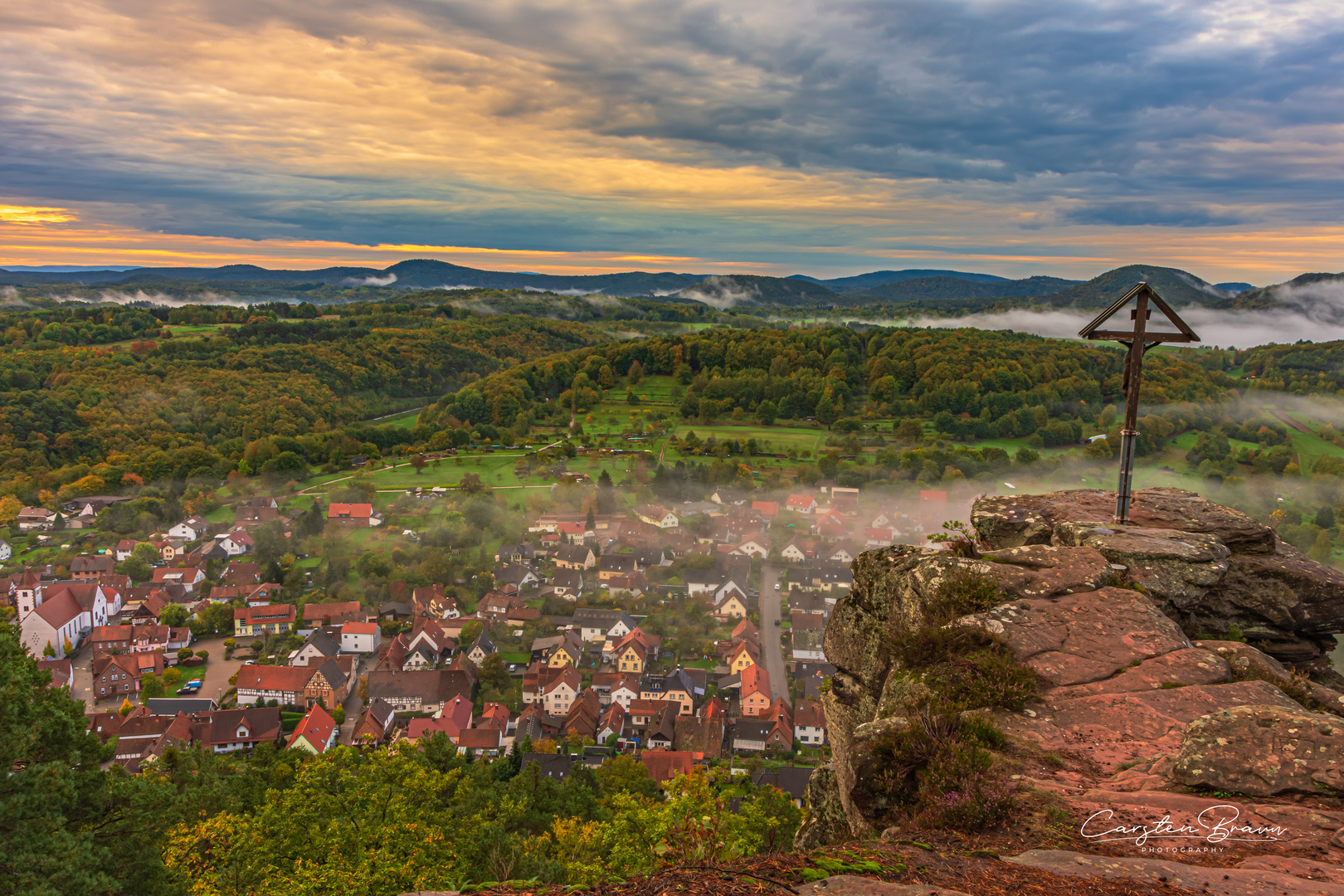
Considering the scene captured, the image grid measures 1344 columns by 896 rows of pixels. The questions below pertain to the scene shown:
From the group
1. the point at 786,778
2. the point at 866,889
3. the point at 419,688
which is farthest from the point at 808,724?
the point at 866,889

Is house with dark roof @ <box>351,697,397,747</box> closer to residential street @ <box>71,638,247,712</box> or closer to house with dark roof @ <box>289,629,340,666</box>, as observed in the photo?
house with dark roof @ <box>289,629,340,666</box>

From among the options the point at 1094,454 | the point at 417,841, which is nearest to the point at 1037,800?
the point at 417,841

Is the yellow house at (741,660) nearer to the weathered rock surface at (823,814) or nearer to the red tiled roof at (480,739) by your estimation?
the red tiled roof at (480,739)

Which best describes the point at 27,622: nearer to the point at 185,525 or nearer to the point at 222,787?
the point at 185,525

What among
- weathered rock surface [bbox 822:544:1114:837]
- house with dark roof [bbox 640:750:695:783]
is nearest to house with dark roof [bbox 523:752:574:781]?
house with dark roof [bbox 640:750:695:783]

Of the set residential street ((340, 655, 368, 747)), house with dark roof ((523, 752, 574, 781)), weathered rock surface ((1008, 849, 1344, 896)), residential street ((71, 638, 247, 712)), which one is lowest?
residential street ((71, 638, 247, 712))

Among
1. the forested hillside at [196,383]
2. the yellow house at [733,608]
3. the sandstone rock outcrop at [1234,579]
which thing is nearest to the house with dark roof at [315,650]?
the yellow house at [733,608]
